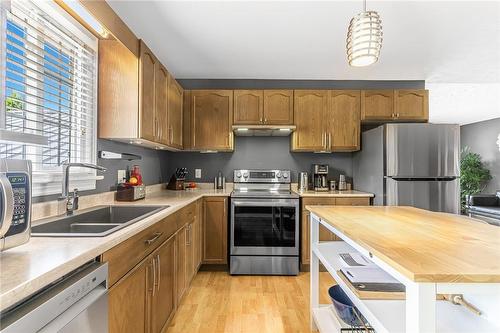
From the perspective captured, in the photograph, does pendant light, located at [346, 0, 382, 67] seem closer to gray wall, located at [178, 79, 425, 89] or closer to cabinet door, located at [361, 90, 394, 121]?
cabinet door, located at [361, 90, 394, 121]

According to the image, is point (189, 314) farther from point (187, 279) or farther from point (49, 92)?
point (49, 92)

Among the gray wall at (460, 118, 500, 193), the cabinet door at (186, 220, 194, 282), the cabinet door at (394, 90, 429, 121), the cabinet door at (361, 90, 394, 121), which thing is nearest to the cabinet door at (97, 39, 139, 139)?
the cabinet door at (186, 220, 194, 282)

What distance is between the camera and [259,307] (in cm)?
231

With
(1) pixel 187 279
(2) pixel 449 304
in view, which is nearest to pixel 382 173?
(2) pixel 449 304

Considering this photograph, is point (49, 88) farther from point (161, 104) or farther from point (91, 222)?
point (161, 104)

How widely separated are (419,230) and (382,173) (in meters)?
1.89

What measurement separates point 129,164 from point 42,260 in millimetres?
1902

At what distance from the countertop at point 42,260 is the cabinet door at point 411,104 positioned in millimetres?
3419

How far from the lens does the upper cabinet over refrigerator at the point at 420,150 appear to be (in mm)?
2902

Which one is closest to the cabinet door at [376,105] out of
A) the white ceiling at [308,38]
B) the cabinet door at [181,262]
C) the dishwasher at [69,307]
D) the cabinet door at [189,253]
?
the white ceiling at [308,38]

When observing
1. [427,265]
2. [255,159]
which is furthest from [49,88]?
[255,159]

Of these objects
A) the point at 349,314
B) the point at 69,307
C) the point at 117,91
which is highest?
the point at 117,91

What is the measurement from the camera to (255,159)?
12.3ft

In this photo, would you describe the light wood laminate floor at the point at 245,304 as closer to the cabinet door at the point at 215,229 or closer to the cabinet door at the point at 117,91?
the cabinet door at the point at 215,229
